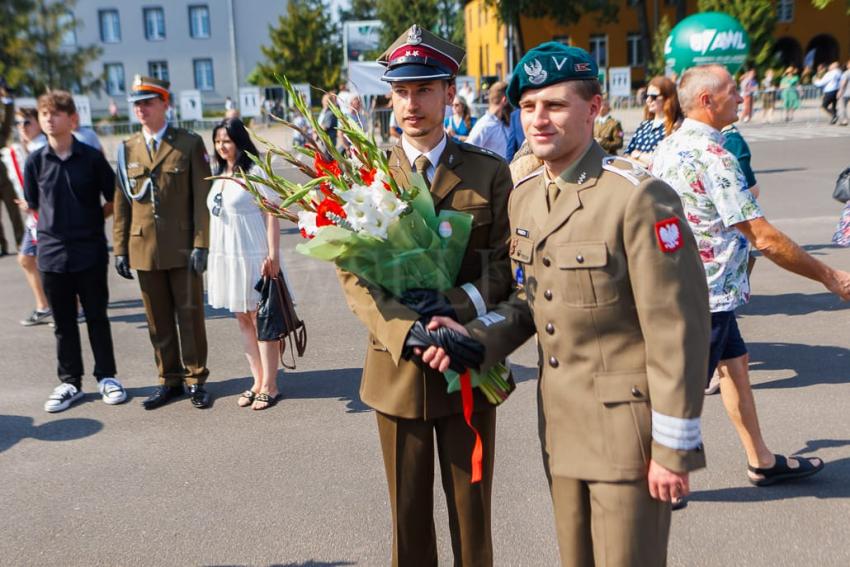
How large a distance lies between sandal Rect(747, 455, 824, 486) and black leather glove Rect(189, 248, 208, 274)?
3.63 meters

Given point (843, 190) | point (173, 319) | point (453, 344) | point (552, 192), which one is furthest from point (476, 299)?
point (173, 319)

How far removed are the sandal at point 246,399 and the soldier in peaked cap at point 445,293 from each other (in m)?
2.89

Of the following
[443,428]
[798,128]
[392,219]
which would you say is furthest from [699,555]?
[798,128]

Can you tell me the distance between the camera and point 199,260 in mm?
5473

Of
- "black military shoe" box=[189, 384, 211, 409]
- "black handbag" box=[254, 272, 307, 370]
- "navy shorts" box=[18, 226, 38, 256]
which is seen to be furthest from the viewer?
"navy shorts" box=[18, 226, 38, 256]

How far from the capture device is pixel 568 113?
2277mm

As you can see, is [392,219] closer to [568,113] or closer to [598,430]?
[568,113]

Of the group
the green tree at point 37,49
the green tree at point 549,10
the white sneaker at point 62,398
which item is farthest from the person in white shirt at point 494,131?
the green tree at point 37,49

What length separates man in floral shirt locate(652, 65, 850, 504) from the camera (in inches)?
137

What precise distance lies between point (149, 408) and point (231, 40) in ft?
186

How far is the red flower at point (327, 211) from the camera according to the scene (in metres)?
2.58

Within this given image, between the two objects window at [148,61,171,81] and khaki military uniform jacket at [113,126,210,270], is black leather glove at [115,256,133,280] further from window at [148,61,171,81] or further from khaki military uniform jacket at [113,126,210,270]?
window at [148,61,171,81]

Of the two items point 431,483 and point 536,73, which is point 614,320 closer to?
point 536,73

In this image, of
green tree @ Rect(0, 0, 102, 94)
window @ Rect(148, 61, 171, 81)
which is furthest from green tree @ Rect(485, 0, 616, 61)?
window @ Rect(148, 61, 171, 81)
